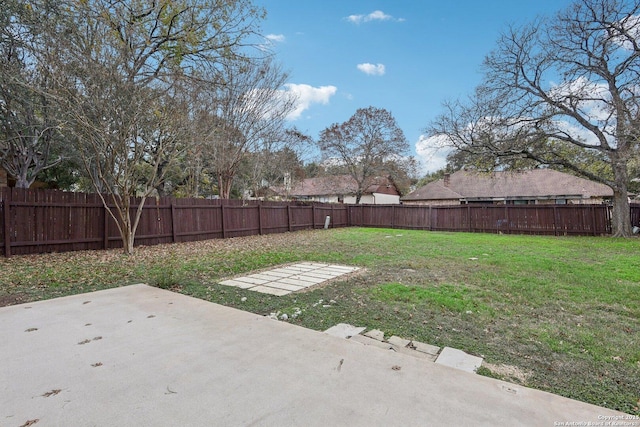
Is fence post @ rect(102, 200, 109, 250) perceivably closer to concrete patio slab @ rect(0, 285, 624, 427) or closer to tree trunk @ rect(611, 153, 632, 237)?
concrete patio slab @ rect(0, 285, 624, 427)

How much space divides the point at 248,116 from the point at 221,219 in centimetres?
435

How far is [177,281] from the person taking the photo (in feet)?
15.3

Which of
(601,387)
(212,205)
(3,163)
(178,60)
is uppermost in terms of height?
(178,60)

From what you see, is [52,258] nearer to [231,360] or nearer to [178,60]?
[178,60]

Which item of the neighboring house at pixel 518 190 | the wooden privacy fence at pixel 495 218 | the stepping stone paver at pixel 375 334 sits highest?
the neighboring house at pixel 518 190

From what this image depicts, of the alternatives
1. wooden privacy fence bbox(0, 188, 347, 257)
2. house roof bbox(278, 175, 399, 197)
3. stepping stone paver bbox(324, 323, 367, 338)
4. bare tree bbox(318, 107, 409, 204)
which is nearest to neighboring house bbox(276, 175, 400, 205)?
house roof bbox(278, 175, 399, 197)

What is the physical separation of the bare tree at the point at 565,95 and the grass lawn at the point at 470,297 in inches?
212

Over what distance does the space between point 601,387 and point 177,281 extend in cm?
467

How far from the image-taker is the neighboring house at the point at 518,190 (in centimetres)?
2130

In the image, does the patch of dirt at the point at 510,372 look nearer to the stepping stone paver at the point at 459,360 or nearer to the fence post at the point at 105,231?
the stepping stone paver at the point at 459,360

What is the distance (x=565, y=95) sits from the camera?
10797mm

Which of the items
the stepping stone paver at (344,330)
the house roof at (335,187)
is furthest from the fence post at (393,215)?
the stepping stone paver at (344,330)

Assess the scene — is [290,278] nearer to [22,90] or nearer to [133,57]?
[133,57]

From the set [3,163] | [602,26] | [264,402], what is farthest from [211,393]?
[602,26]
